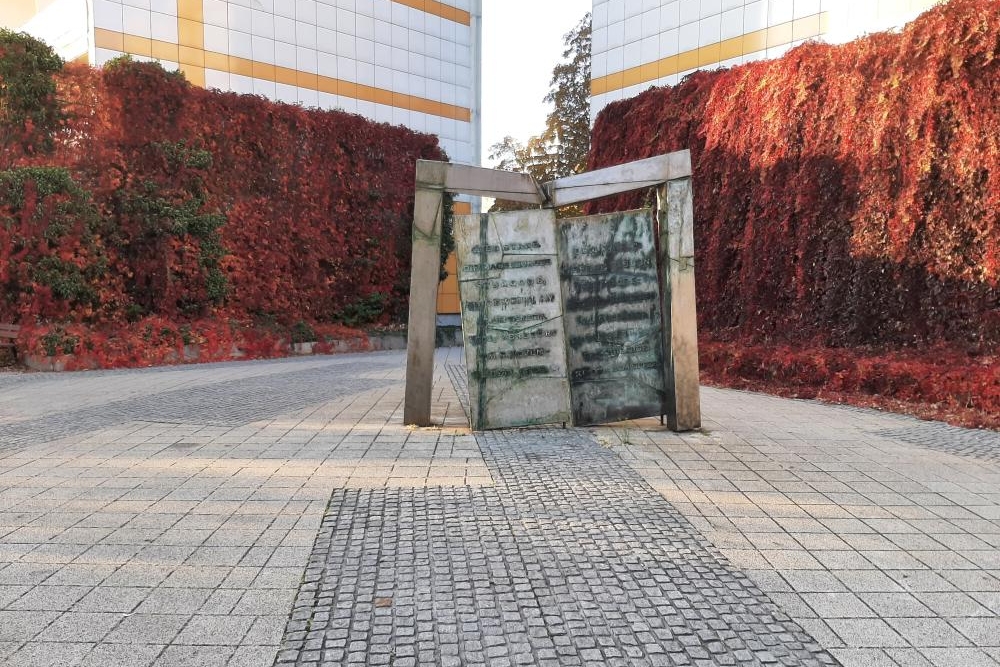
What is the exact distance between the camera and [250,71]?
21.5 m

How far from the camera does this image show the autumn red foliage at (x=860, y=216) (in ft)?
26.0

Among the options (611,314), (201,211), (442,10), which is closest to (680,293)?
(611,314)

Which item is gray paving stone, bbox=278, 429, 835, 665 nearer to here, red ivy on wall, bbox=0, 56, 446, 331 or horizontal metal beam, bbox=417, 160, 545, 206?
horizontal metal beam, bbox=417, 160, 545, 206

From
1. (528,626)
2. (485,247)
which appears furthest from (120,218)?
(528,626)

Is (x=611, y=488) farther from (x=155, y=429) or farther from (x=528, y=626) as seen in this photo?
(x=155, y=429)

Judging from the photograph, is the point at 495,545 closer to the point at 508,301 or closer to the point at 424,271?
the point at 508,301

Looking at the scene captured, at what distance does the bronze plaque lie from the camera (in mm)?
6488

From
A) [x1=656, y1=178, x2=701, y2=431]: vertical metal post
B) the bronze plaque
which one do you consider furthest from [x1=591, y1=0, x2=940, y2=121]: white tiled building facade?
the bronze plaque

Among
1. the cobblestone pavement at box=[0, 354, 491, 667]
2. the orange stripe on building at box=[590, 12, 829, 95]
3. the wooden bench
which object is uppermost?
the orange stripe on building at box=[590, 12, 829, 95]

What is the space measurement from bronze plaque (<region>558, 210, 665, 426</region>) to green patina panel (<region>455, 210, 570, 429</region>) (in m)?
0.22

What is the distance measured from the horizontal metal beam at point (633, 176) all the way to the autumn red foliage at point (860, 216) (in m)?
3.83

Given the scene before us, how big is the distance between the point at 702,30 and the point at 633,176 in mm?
16479

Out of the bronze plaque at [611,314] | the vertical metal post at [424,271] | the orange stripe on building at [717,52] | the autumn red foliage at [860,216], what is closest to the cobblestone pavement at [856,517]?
the bronze plaque at [611,314]

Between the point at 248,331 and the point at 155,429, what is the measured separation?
836cm
